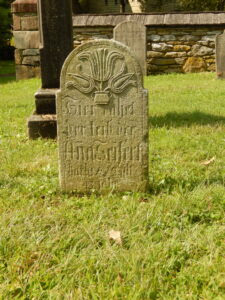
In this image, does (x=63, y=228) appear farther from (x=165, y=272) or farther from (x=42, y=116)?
(x=42, y=116)

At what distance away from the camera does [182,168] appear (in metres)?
4.00

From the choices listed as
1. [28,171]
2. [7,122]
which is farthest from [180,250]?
[7,122]

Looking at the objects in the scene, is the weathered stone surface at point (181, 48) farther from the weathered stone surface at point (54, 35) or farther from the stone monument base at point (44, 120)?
the stone monument base at point (44, 120)

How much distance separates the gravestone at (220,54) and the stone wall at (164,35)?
143 centimetres

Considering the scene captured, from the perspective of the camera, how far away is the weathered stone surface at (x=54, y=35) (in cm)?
532

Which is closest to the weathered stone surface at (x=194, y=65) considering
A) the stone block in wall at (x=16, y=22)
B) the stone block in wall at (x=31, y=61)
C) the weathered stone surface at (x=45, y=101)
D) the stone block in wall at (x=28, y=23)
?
the stone block in wall at (x=31, y=61)

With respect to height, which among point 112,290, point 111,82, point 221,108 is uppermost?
point 111,82

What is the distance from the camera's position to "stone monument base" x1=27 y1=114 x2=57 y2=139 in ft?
17.5

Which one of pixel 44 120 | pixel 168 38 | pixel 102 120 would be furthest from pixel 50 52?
pixel 168 38

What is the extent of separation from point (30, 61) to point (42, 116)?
784 cm

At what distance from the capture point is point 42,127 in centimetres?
536

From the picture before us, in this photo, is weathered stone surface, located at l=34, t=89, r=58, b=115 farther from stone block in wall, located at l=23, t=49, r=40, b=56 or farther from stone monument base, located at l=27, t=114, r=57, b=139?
stone block in wall, located at l=23, t=49, r=40, b=56

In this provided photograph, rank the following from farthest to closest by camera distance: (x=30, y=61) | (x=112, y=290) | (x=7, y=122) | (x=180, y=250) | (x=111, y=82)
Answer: (x=30, y=61) → (x=7, y=122) → (x=111, y=82) → (x=180, y=250) → (x=112, y=290)

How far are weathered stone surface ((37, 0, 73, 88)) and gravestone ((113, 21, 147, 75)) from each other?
6.36m
